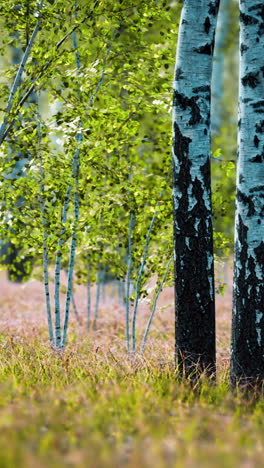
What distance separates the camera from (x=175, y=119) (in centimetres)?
533

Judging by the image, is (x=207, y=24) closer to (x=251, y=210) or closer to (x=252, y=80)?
(x=252, y=80)

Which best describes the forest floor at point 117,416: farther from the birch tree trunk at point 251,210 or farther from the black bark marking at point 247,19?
the black bark marking at point 247,19

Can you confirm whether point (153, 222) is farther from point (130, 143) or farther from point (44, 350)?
point (44, 350)

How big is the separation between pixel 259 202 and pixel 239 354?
1502mm

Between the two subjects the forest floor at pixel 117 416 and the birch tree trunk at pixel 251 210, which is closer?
the forest floor at pixel 117 416

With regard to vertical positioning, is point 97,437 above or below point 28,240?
below

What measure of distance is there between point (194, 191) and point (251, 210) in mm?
606

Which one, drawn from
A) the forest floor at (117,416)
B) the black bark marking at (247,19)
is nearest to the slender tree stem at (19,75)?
the black bark marking at (247,19)

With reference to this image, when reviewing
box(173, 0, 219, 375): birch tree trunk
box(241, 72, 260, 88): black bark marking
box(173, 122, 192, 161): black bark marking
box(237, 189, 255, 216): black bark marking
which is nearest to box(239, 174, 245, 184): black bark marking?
box(237, 189, 255, 216): black bark marking

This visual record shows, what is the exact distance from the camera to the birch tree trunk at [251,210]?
4.97m

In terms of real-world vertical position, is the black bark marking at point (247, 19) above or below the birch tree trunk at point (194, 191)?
above

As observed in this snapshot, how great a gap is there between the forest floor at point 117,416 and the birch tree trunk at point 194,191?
49cm

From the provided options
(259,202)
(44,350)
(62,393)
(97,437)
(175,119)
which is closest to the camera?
(97,437)

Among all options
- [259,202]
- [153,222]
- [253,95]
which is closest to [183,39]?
[253,95]
